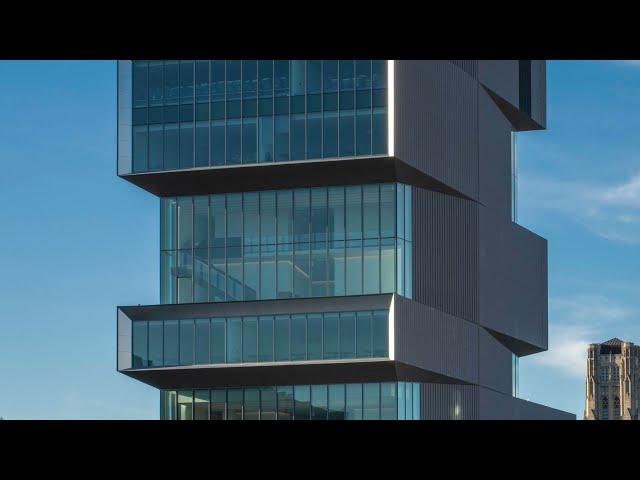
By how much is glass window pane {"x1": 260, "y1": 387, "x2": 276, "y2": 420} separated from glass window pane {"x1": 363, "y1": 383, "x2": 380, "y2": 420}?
17.0 feet

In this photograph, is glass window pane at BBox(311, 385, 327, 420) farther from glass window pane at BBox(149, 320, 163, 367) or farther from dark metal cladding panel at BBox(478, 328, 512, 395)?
dark metal cladding panel at BBox(478, 328, 512, 395)

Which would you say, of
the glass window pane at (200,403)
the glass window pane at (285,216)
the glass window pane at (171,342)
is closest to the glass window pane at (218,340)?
the glass window pane at (171,342)

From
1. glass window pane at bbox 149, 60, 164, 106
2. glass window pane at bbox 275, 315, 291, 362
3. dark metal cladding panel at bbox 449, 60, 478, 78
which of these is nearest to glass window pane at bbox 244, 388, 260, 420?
glass window pane at bbox 275, 315, 291, 362

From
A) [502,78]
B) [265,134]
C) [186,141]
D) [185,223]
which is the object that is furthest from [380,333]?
[502,78]

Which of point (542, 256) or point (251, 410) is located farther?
point (542, 256)

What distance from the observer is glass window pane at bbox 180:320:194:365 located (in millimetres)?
70325

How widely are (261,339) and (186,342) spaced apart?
14.1 feet

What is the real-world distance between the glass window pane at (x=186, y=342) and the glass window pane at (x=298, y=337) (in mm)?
5740

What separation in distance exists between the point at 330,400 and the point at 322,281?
6.48 meters

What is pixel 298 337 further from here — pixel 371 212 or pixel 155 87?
pixel 155 87
